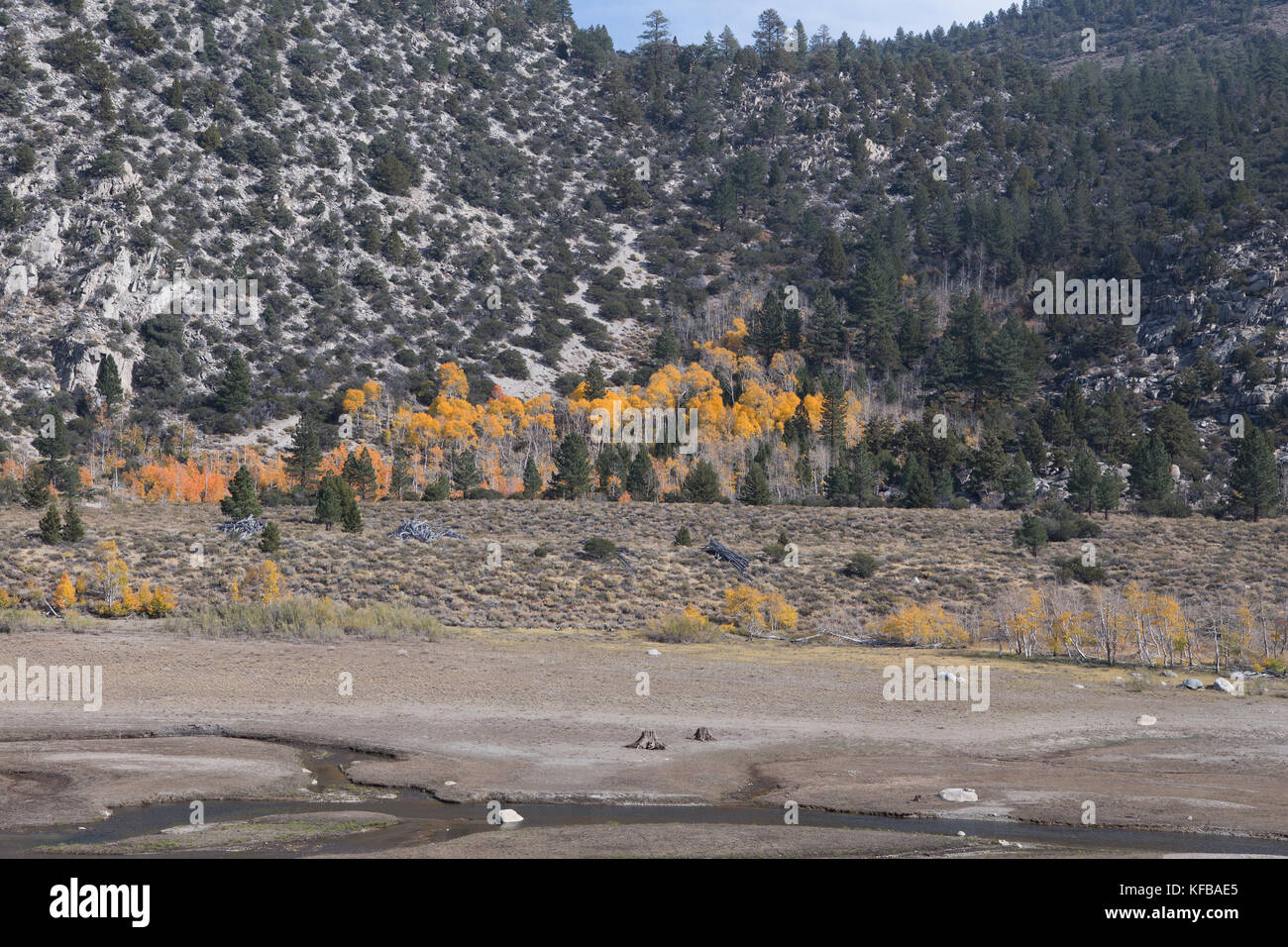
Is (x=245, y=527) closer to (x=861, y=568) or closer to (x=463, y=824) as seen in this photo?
(x=861, y=568)

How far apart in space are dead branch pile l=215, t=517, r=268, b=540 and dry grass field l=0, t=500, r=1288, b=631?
80 cm

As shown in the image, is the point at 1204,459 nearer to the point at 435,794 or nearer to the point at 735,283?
the point at 735,283

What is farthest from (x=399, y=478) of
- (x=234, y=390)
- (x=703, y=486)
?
(x=234, y=390)


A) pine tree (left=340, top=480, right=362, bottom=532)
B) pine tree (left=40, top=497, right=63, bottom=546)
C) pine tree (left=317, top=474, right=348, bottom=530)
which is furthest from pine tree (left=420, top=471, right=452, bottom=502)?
pine tree (left=40, top=497, right=63, bottom=546)

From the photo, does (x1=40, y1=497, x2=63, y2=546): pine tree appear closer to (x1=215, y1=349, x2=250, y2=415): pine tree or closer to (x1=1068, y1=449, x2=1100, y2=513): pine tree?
(x1=215, y1=349, x2=250, y2=415): pine tree

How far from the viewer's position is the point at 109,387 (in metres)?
92.0

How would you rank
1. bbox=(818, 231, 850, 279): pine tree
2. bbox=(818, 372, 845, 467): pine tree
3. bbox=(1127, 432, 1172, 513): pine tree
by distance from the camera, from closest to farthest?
bbox=(1127, 432, 1172, 513): pine tree, bbox=(818, 372, 845, 467): pine tree, bbox=(818, 231, 850, 279): pine tree

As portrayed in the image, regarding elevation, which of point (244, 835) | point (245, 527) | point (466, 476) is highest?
point (466, 476)

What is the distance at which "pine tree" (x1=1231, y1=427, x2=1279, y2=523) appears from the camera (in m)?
69.7

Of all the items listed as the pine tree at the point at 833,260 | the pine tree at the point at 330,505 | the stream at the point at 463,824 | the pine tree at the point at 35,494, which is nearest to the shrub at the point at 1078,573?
the pine tree at the point at 330,505

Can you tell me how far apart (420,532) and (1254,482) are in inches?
2043

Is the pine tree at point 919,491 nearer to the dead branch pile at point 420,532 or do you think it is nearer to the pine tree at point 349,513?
the dead branch pile at point 420,532

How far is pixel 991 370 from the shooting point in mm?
103312
